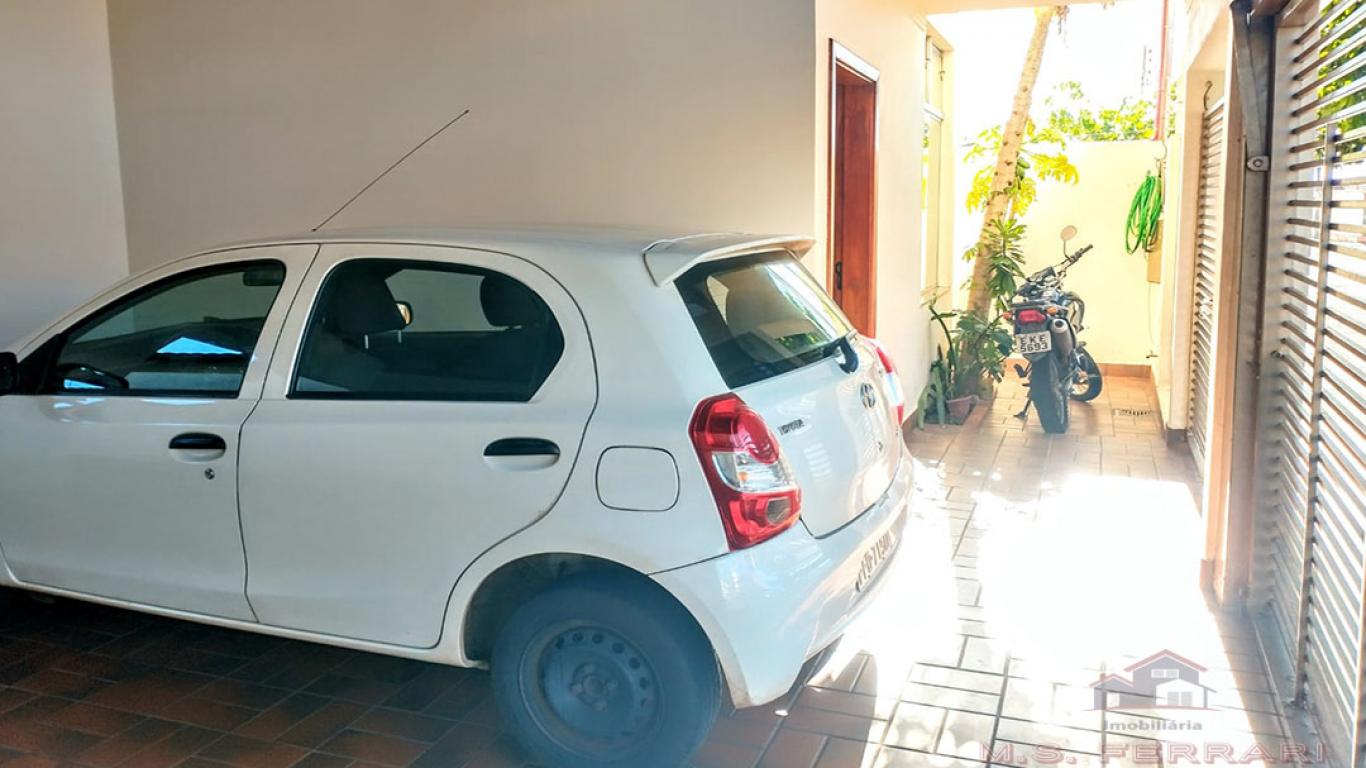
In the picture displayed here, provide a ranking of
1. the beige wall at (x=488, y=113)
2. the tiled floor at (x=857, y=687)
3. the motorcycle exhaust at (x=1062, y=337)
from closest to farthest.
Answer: the tiled floor at (x=857, y=687) < the beige wall at (x=488, y=113) < the motorcycle exhaust at (x=1062, y=337)

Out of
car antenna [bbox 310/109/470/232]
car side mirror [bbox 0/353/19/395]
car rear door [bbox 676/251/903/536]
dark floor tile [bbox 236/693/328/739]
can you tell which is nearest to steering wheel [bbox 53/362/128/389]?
car side mirror [bbox 0/353/19/395]

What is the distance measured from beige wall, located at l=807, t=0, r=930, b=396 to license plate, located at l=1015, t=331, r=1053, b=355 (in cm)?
72

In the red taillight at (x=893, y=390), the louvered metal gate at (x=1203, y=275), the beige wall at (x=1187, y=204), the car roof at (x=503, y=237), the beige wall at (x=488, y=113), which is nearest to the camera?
the car roof at (x=503, y=237)

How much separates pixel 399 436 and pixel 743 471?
3.16 ft

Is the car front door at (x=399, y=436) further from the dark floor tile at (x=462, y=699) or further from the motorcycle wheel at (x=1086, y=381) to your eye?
the motorcycle wheel at (x=1086, y=381)

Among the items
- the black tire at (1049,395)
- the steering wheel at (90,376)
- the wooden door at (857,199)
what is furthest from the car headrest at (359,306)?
the black tire at (1049,395)

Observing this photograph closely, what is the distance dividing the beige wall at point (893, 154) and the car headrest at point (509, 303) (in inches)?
91.5

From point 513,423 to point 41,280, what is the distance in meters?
4.55

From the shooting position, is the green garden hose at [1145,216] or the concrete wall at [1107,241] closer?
the green garden hose at [1145,216]

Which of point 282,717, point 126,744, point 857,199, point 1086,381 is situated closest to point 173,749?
point 126,744

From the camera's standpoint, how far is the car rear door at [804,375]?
2.84m

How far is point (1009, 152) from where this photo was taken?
8555 millimetres

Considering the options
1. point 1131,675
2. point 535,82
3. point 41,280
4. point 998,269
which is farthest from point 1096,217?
point 41,280

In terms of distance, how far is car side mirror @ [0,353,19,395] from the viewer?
11.5 ft
